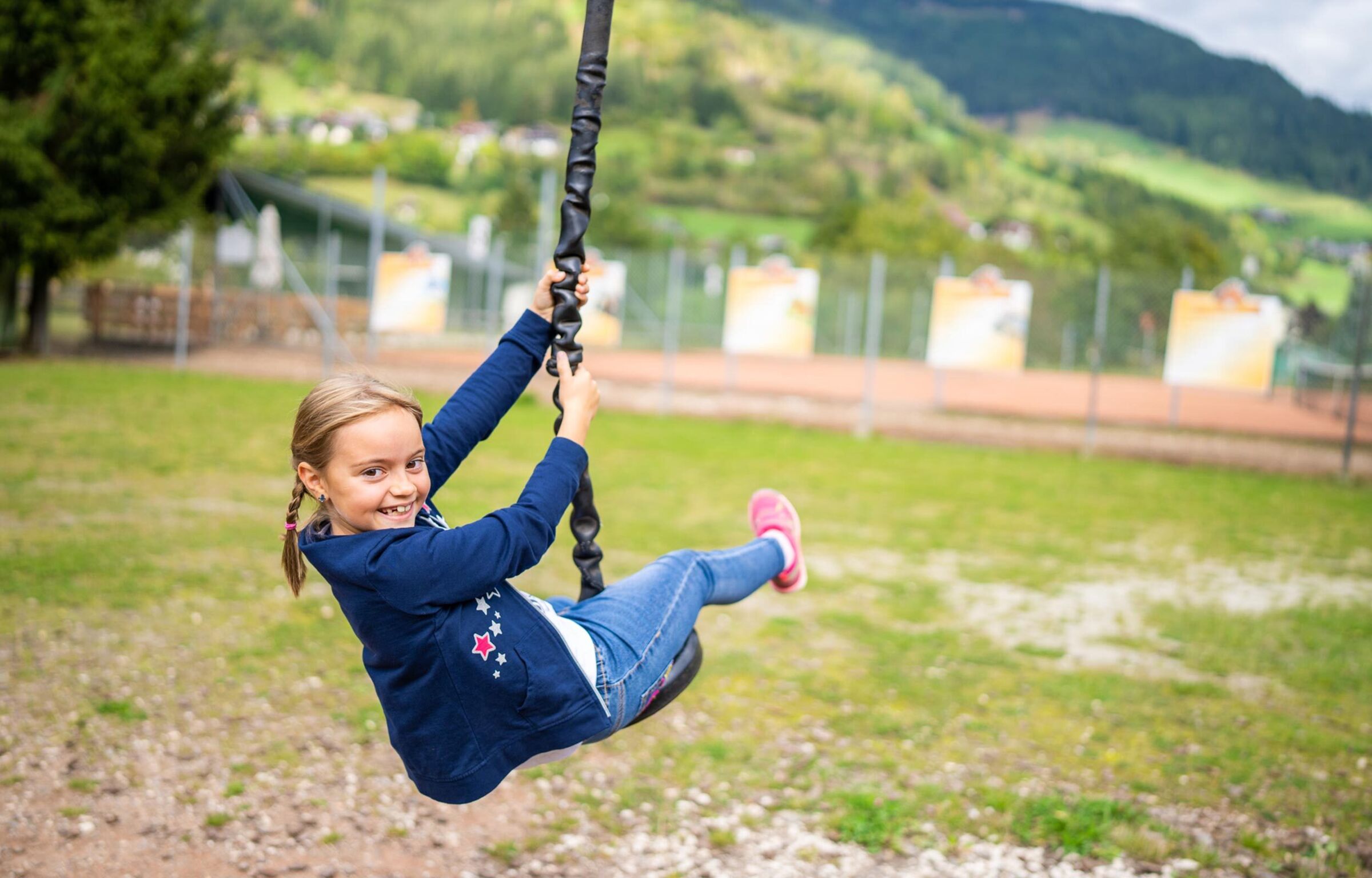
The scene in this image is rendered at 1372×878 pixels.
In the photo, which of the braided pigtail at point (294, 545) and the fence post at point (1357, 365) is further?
the fence post at point (1357, 365)

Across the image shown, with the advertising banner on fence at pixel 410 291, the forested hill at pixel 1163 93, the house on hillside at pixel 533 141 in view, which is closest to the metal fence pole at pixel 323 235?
the advertising banner on fence at pixel 410 291

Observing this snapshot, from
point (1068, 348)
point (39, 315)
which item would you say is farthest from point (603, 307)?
point (1068, 348)

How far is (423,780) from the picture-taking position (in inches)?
89.8

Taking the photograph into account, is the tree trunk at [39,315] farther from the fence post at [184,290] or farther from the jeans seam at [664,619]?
the jeans seam at [664,619]

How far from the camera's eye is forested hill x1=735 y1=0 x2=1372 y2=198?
116 m

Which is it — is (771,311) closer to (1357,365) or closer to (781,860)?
(1357,365)

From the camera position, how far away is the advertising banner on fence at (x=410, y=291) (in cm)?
2031

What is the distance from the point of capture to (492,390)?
2.69 metres

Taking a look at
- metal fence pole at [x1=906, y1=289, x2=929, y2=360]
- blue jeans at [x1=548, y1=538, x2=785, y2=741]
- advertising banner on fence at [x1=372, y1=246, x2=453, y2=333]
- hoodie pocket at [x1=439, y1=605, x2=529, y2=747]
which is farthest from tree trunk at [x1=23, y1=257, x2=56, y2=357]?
metal fence pole at [x1=906, y1=289, x2=929, y2=360]

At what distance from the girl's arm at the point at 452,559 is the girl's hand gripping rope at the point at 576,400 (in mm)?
233

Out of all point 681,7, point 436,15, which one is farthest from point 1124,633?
point 681,7

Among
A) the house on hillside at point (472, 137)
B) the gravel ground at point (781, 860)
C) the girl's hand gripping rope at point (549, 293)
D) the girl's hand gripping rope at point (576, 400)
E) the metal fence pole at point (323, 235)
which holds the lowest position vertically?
the gravel ground at point (781, 860)

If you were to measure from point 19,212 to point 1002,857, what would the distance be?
1880cm

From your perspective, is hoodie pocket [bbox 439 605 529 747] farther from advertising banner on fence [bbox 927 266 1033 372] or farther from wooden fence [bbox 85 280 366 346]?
wooden fence [bbox 85 280 366 346]
